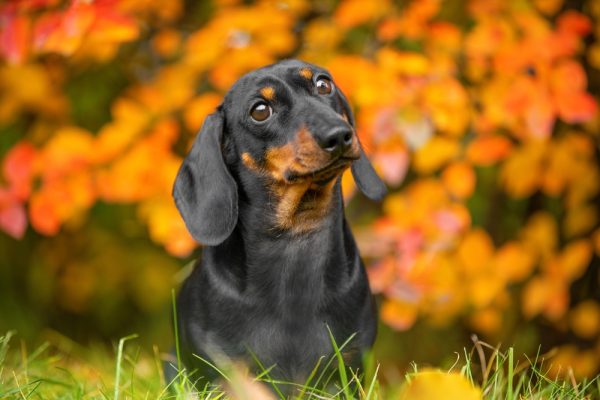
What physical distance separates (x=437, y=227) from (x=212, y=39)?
131cm

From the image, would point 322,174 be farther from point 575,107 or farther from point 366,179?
point 575,107

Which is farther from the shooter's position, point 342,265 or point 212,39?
point 212,39

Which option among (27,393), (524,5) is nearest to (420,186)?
(524,5)

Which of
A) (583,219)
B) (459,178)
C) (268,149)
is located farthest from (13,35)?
(583,219)

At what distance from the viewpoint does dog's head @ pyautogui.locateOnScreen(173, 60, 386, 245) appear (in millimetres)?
2180

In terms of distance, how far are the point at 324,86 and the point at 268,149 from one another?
30cm

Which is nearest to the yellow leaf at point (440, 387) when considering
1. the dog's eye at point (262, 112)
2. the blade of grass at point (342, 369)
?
the blade of grass at point (342, 369)

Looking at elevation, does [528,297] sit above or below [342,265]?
below

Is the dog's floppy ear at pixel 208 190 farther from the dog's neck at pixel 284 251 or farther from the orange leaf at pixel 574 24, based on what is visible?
the orange leaf at pixel 574 24

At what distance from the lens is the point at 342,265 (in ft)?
7.79

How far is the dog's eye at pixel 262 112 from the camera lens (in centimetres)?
231

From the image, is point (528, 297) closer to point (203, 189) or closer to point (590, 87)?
point (590, 87)

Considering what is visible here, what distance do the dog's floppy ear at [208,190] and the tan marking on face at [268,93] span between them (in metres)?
0.20

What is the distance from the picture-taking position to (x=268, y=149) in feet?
7.50
